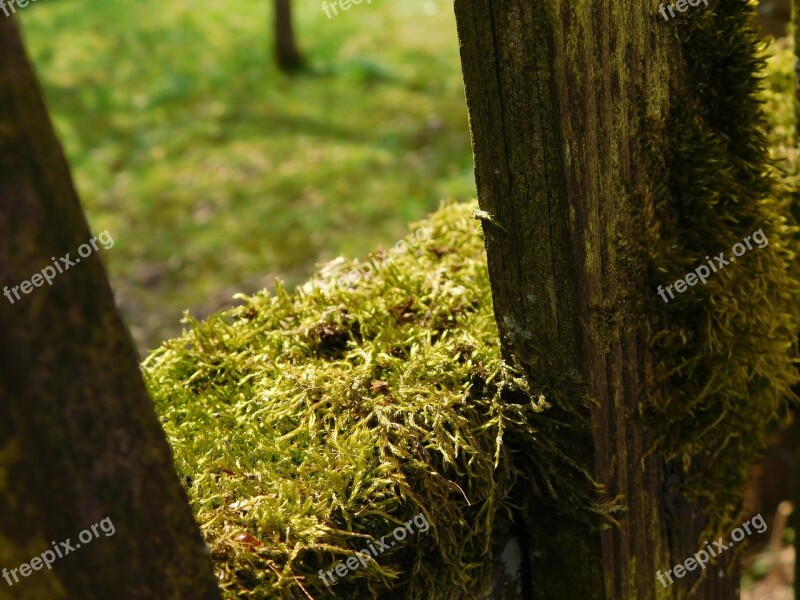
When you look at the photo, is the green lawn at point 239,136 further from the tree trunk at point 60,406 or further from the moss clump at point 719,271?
the tree trunk at point 60,406

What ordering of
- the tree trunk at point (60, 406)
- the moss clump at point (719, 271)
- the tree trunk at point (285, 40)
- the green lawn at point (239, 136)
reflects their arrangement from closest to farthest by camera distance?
the tree trunk at point (60, 406) < the moss clump at point (719, 271) < the green lawn at point (239, 136) < the tree trunk at point (285, 40)

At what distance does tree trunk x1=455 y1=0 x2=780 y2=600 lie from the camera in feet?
5.77

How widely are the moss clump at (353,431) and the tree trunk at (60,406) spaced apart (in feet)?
1.72

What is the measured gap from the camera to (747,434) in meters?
2.56

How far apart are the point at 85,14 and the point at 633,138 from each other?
14612 millimetres

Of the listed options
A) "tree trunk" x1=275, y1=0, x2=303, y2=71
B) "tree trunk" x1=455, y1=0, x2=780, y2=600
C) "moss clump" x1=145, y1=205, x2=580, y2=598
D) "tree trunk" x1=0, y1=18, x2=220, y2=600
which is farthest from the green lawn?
"tree trunk" x1=0, y1=18, x2=220, y2=600

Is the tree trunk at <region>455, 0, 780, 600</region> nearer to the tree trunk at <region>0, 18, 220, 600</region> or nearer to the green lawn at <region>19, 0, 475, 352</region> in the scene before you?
the tree trunk at <region>0, 18, 220, 600</region>

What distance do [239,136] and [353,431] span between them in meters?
8.75

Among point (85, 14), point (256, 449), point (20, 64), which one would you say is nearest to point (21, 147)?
point (20, 64)

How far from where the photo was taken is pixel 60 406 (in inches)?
42.9

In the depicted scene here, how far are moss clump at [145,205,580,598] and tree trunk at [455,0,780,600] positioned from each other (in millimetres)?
157

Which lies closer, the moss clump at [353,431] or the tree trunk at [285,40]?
the moss clump at [353,431]

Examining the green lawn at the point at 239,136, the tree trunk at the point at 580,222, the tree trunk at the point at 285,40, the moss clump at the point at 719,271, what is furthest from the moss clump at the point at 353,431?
the tree trunk at the point at 285,40

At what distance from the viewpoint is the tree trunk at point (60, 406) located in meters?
1.03
